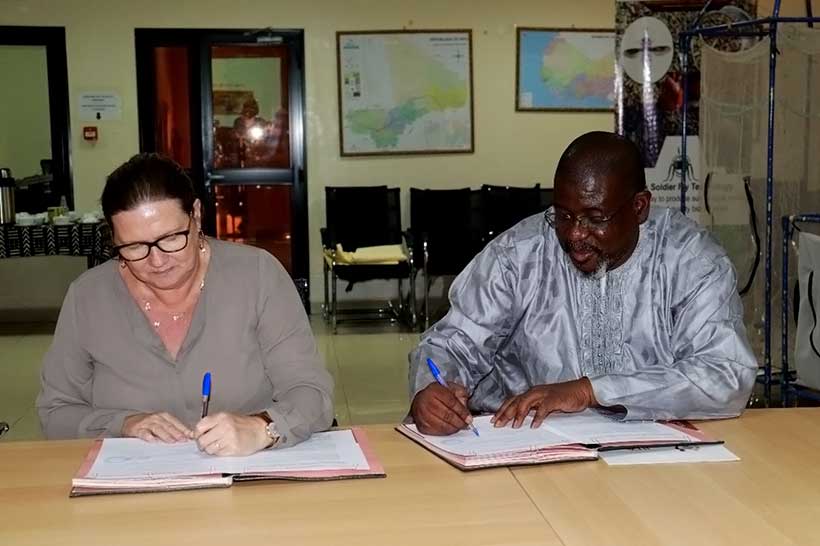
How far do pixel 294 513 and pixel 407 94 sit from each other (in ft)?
23.2

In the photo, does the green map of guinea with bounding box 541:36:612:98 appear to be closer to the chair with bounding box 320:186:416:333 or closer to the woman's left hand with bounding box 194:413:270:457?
the chair with bounding box 320:186:416:333

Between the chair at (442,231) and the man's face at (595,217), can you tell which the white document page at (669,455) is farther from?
the chair at (442,231)

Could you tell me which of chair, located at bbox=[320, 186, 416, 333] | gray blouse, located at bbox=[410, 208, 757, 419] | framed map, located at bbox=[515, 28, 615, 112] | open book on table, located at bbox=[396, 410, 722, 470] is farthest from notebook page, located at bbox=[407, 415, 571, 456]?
framed map, located at bbox=[515, 28, 615, 112]

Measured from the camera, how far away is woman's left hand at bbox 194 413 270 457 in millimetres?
1788

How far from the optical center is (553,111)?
8.57 metres

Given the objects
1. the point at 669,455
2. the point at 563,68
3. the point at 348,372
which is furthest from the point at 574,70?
the point at 669,455

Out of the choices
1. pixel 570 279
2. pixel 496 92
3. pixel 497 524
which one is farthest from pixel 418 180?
pixel 497 524

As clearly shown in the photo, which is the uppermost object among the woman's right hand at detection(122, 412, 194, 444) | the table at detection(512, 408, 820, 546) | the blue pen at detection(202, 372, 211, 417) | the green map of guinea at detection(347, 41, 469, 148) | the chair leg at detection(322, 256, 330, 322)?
the green map of guinea at detection(347, 41, 469, 148)

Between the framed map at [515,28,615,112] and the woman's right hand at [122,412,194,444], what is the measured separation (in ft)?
22.8

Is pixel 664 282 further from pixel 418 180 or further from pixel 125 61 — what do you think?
pixel 125 61

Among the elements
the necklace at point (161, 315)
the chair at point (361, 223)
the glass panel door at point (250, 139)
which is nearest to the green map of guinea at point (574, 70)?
the chair at point (361, 223)

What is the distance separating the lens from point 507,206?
310 inches

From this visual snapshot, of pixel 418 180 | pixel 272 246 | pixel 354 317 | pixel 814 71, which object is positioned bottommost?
pixel 354 317

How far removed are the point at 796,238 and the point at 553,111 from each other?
4044 mm
